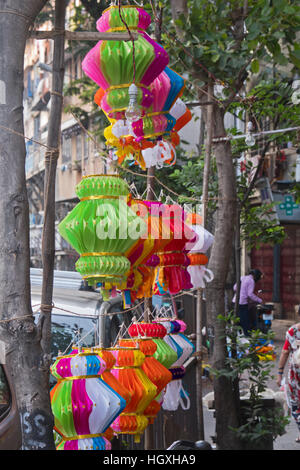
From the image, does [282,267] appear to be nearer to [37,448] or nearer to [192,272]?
[192,272]

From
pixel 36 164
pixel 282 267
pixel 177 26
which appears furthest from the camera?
pixel 36 164

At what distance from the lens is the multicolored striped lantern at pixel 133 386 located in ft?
15.1

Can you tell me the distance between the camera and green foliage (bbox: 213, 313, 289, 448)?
6977 millimetres

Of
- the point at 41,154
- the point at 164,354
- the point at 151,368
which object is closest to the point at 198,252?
the point at 164,354

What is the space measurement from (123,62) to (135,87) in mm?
234

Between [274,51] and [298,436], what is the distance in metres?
5.23

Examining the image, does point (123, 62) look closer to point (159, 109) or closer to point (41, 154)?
point (159, 109)

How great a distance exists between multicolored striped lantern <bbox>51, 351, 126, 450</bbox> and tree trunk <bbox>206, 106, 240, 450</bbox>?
319cm

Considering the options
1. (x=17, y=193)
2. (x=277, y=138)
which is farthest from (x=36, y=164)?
(x=17, y=193)

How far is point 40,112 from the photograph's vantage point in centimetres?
3881

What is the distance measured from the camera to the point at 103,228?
4.04 metres

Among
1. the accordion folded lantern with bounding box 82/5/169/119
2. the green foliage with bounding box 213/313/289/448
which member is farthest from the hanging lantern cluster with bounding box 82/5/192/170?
the green foliage with bounding box 213/313/289/448

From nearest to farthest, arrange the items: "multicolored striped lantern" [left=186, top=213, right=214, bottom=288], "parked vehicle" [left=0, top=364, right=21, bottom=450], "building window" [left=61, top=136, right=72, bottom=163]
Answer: "parked vehicle" [left=0, top=364, right=21, bottom=450] < "multicolored striped lantern" [left=186, top=213, right=214, bottom=288] < "building window" [left=61, top=136, right=72, bottom=163]

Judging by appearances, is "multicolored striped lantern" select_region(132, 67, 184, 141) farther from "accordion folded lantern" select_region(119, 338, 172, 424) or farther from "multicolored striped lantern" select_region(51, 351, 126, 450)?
"multicolored striped lantern" select_region(51, 351, 126, 450)
